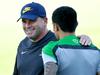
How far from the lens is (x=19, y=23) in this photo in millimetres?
8680

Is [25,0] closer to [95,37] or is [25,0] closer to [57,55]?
[95,37]

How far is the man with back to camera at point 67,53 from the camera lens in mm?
2998

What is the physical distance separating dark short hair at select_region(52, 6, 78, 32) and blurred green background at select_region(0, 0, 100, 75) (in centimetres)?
429

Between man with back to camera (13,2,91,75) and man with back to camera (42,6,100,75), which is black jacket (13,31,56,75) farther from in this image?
man with back to camera (42,6,100,75)

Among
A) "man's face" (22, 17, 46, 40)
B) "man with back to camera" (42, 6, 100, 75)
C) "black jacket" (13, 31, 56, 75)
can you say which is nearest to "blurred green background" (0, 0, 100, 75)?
"black jacket" (13, 31, 56, 75)

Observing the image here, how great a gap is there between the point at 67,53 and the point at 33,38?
68 centimetres

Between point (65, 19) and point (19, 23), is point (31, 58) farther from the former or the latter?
point (19, 23)

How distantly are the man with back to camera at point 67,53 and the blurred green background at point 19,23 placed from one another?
428cm

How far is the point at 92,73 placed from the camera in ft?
10.2

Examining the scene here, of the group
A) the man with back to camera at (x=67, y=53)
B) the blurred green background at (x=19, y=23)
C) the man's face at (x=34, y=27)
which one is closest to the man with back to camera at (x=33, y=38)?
the man's face at (x=34, y=27)

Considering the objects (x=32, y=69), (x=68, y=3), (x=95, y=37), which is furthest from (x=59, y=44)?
(x=68, y=3)

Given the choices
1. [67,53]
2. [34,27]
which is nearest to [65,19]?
[67,53]

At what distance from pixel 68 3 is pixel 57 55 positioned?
19.1 ft

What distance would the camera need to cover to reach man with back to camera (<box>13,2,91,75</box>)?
11.7ft
